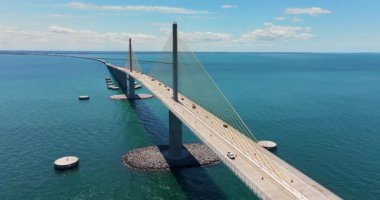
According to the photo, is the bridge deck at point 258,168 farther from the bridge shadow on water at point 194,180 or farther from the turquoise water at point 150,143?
the turquoise water at point 150,143

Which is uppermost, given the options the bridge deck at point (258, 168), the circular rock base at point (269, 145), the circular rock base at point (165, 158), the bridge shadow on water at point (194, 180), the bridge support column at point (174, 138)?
the bridge deck at point (258, 168)

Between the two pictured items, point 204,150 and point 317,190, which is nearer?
point 317,190

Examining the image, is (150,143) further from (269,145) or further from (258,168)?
(258,168)

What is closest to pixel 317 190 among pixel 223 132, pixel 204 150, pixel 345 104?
pixel 223 132

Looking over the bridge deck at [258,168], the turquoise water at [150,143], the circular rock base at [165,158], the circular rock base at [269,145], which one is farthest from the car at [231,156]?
the circular rock base at [269,145]

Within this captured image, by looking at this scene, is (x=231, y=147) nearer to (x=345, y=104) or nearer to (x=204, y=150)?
(x=204, y=150)

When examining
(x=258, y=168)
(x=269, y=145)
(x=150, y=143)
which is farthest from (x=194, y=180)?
(x=150, y=143)

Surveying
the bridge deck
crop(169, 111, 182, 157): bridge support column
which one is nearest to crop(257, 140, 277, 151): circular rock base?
the bridge deck

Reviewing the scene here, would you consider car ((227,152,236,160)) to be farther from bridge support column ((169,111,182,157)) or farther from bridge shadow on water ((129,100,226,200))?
bridge support column ((169,111,182,157))
